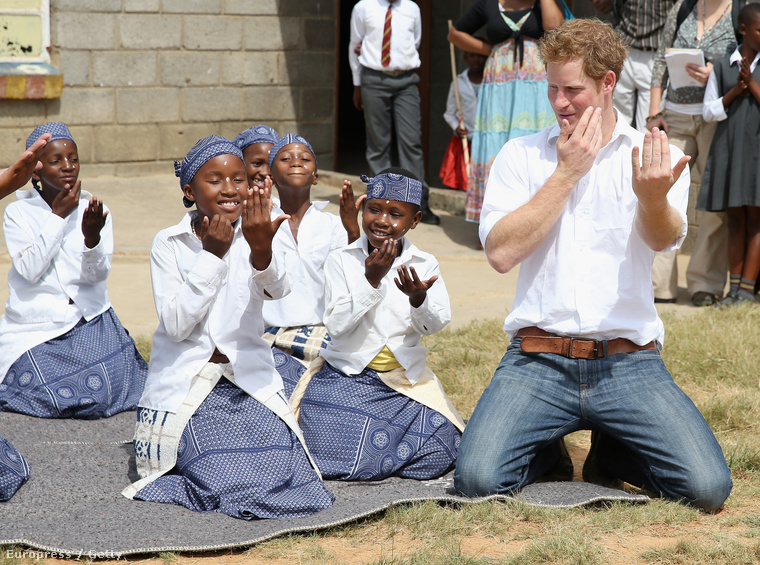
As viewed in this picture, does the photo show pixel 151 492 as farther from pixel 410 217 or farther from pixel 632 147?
pixel 632 147

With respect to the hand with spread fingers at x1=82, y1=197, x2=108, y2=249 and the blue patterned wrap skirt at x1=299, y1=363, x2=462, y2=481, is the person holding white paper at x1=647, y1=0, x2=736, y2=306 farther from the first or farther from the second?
the hand with spread fingers at x1=82, y1=197, x2=108, y2=249

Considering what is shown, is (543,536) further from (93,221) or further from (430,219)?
(430,219)

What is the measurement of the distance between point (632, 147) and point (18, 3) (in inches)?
304

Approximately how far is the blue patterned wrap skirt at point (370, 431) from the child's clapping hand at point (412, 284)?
447 millimetres

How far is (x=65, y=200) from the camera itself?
473 centimetres

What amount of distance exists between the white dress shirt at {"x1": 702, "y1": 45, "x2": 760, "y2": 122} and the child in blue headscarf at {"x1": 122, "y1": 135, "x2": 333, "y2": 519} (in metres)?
3.90

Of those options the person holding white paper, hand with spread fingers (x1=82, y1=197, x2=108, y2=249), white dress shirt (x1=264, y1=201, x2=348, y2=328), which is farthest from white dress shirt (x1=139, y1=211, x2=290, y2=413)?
the person holding white paper

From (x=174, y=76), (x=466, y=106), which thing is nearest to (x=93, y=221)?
(x=466, y=106)

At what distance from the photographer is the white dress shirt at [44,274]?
4691 millimetres

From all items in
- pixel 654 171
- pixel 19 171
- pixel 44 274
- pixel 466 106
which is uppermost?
pixel 654 171

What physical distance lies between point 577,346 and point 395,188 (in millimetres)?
1050

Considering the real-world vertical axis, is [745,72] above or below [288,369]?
above

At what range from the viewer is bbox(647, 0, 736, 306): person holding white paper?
21.4 ft

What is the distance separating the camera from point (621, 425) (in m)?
3.61
